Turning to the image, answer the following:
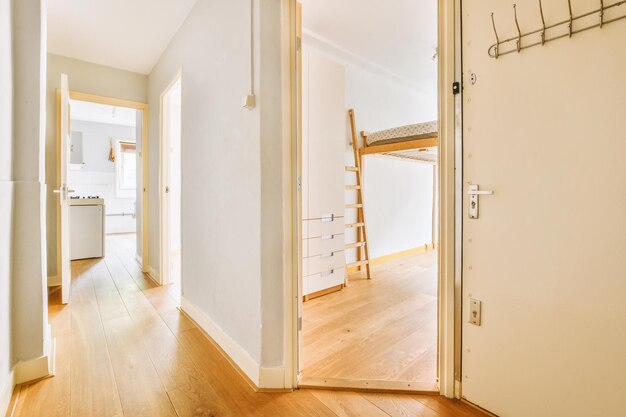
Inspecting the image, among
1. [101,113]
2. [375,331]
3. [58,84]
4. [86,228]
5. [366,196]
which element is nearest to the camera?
[375,331]

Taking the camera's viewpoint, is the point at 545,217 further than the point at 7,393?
No

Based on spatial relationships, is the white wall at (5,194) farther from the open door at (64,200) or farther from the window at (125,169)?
the window at (125,169)

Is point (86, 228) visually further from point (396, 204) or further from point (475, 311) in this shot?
point (475, 311)

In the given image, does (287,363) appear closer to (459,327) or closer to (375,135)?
(459,327)

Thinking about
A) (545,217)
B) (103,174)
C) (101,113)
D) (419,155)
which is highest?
(101,113)

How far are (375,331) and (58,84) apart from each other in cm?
404

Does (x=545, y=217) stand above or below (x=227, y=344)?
above

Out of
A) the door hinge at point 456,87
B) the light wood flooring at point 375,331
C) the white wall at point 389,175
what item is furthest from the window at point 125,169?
the door hinge at point 456,87

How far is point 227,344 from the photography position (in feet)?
5.90

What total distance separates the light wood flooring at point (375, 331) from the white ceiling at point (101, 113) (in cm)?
531

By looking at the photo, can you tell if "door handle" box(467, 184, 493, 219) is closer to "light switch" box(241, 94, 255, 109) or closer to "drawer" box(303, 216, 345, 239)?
"light switch" box(241, 94, 255, 109)

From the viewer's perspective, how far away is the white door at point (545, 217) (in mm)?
957

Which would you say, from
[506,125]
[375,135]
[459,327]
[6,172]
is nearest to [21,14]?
[6,172]

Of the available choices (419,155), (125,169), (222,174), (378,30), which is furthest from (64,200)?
(125,169)
